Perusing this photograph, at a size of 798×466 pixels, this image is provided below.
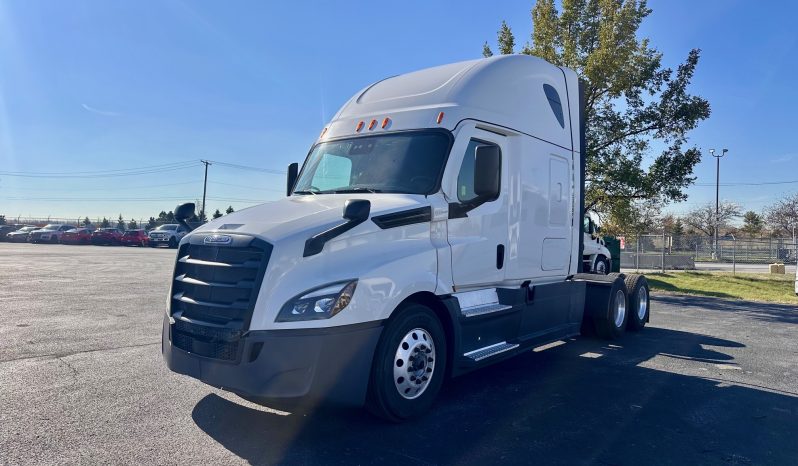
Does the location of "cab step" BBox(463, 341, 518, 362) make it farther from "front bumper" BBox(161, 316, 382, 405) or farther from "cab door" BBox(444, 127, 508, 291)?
"front bumper" BBox(161, 316, 382, 405)

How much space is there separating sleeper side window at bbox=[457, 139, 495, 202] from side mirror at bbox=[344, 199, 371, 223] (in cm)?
130

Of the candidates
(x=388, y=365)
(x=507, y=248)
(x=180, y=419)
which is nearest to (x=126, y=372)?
(x=180, y=419)

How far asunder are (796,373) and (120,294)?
1269 cm

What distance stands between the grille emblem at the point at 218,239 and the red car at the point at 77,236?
1922 inches

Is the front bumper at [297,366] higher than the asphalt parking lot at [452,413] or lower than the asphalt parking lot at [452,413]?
higher

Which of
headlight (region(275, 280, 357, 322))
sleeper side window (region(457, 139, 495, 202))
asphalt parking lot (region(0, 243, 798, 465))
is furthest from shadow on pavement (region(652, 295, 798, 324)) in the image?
headlight (region(275, 280, 357, 322))

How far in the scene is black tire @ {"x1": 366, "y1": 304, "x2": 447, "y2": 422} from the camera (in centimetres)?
454

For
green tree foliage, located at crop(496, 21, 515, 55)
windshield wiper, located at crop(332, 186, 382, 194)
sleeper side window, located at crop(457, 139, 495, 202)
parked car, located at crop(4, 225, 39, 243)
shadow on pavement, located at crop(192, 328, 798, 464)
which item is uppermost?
green tree foliage, located at crop(496, 21, 515, 55)

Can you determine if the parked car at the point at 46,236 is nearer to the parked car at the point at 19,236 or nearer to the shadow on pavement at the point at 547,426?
the parked car at the point at 19,236

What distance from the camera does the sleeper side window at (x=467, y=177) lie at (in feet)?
18.2

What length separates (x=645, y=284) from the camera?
10125 mm

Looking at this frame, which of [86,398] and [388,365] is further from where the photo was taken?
[86,398]

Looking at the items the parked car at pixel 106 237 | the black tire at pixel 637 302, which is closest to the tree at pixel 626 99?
the black tire at pixel 637 302

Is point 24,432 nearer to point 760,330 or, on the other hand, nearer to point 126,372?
Result: point 126,372
